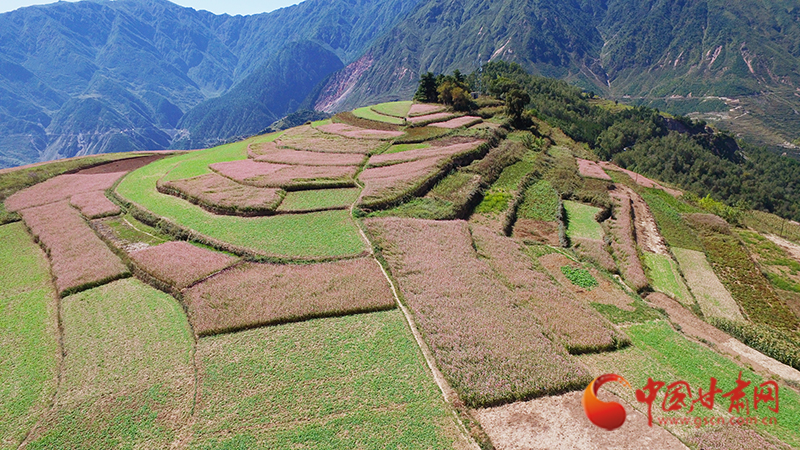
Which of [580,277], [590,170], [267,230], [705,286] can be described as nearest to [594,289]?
[580,277]

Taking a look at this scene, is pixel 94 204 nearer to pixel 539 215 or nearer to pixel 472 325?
pixel 472 325

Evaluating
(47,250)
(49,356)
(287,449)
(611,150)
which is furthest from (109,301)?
(611,150)

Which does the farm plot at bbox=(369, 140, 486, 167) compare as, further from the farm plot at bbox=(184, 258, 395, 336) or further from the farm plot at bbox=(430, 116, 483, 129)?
the farm plot at bbox=(184, 258, 395, 336)

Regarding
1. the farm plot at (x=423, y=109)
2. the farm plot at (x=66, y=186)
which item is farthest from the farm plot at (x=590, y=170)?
the farm plot at (x=66, y=186)

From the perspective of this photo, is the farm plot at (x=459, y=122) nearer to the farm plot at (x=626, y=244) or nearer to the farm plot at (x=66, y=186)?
the farm plot at (x=626, y=244)

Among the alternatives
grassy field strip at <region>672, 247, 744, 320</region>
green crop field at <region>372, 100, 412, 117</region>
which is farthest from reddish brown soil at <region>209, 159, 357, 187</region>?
green crop field at <region>372, 100, 412, 117</region>
